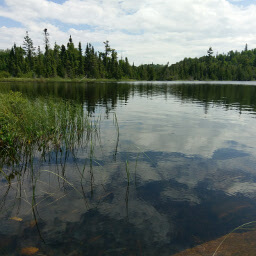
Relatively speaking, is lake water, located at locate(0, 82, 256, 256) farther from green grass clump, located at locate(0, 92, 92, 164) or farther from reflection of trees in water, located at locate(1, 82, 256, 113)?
→ reflection of trees in water, located at locate(1, 82, 256, 113)

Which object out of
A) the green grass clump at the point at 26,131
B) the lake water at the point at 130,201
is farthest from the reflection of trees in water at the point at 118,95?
the lake water at the point at 130,201

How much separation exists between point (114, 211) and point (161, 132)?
8435 mm

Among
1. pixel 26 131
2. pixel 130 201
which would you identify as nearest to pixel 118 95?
pixel 26 131

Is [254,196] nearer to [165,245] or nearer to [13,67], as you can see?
[165,245]

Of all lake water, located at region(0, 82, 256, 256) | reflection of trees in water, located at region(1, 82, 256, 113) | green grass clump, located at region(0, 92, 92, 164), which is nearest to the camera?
lake water, located at region(0, 82, 256, 256)

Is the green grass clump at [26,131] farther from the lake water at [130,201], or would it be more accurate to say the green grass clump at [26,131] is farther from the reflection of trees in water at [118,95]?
the reflection of trees in water at [118,95]

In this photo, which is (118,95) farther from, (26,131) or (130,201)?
(130,201)

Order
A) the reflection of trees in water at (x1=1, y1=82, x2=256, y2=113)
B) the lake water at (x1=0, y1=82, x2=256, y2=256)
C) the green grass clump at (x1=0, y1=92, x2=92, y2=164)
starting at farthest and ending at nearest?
the reflection of trees in water at (x1=1, y1=82, x2=256, y2=113), the green grass clump at (x1=0, y1=92, x2=92, y2=164), the lake water at (x1=0, y1=82, x2=256, y2=256)

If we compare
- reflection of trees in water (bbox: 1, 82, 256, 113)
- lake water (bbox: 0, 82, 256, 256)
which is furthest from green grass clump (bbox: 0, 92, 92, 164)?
reflection of trees in water (bbox: 1, 82, 256, 113)

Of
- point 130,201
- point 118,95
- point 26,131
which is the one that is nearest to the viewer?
point 130,201

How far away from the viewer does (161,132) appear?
13.1m

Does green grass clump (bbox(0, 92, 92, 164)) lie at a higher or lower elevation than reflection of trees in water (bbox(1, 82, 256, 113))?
lower

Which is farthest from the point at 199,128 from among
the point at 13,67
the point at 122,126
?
the point at 13,67

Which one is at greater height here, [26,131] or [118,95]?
[118,95]
